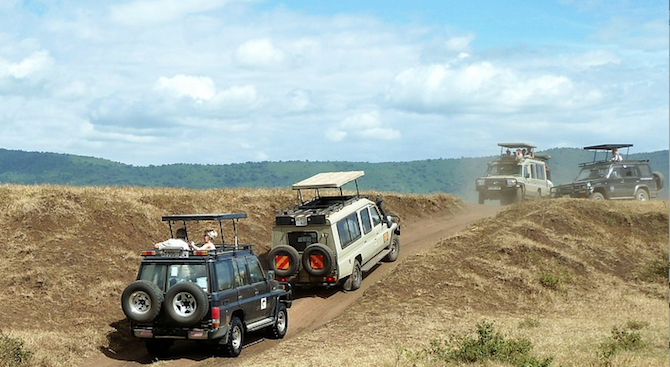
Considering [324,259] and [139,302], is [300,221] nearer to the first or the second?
[324,259]

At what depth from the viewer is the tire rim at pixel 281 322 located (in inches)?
647

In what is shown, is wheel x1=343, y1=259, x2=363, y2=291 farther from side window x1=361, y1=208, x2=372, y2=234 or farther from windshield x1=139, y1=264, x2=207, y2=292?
windshield x1=139, y1=264, x2=207, y2=292

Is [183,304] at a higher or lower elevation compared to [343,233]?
lower

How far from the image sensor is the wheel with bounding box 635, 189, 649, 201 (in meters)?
32.7

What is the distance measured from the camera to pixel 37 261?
789 inches

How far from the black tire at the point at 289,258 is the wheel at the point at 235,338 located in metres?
4.61

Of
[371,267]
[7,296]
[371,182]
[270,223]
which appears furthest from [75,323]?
[371,182]

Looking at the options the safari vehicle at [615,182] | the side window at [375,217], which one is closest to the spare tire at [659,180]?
the safari vehicle at [615,182]

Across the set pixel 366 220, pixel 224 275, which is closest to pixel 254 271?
pixel 224 275

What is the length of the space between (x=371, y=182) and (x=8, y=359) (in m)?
154

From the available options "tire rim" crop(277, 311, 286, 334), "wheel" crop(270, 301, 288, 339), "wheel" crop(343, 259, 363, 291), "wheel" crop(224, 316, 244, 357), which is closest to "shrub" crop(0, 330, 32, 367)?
"wheel" crop(224, 316, 244, 357)

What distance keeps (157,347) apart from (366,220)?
9123mm

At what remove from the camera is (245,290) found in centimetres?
1510

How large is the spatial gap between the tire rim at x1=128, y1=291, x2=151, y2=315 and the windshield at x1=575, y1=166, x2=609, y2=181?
24951 millimetres
